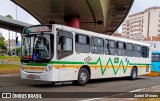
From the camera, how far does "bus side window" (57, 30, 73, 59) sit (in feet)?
48.2

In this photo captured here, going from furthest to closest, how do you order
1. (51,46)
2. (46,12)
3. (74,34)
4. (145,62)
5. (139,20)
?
(139,20), (46,12), (145,62), (74,34), (51,46)

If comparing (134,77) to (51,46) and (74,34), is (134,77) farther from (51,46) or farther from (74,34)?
(51,46)

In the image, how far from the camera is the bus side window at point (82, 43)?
1608 centimetres

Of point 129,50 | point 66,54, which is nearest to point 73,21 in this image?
point 129,50

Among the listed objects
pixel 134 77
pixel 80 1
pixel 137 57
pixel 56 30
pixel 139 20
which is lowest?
pixel 134 77

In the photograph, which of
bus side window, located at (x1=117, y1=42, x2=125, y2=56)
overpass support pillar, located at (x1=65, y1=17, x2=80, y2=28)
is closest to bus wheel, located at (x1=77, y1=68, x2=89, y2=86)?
bus side window, located at (x1=117, y1=42, x2=125, y2=56)

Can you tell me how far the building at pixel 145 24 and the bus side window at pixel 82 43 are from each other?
4851 inches

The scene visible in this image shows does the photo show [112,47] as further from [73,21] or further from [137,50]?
[73,21]

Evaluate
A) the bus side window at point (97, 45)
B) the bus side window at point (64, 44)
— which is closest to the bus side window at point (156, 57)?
the bus side window at point (97, 45)

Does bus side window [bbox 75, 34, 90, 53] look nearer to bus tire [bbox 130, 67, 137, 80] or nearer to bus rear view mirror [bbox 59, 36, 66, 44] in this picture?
bus rear view mirror [bbox 59, 36, 66, 44]

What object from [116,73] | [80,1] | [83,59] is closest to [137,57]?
[116,73]

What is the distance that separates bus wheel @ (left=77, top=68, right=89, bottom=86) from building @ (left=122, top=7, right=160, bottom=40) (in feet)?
405

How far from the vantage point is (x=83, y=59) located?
54.3 ft

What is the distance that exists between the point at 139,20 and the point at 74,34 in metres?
153
